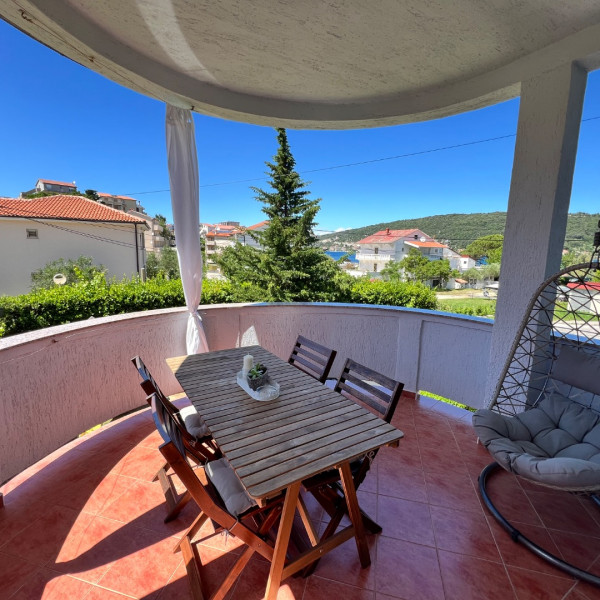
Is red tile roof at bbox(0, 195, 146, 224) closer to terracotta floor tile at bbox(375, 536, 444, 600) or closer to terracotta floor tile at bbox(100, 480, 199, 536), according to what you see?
terracotta floor tile at bbox(100, 480, 199, 536)

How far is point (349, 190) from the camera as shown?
19.6m

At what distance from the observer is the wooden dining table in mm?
1104

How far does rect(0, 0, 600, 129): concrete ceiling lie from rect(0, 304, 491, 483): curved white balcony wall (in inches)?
71.1

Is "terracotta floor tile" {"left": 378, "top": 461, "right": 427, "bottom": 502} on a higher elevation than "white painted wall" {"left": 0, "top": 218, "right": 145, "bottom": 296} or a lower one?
lower

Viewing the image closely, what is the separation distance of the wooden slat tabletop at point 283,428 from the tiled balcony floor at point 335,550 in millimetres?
645

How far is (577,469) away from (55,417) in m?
2.91

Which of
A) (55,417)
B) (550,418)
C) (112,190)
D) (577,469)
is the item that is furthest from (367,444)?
(112,190)

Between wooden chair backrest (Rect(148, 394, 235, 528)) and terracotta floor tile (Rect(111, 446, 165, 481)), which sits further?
terracotta floor tile (Rect(111, 446, 165, 481))

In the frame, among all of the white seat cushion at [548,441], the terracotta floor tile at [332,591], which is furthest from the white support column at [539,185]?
the terracotta floor tile at [332,591]

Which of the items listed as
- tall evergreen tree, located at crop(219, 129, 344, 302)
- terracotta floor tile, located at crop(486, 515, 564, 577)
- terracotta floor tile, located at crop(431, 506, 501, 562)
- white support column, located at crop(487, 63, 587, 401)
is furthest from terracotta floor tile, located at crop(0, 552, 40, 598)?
tall evergreen tree, located at crop(219, 129, 344, 302)

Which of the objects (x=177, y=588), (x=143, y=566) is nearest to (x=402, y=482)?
(x=177, y=588)

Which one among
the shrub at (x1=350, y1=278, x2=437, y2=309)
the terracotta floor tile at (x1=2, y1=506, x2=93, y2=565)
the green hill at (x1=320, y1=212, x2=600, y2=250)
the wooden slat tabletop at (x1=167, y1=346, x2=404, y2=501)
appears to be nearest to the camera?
the wooden slat tabletop at (x1=167, y1=346, x2=404, y2=501)

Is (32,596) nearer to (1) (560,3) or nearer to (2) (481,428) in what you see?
(2) (481,428)

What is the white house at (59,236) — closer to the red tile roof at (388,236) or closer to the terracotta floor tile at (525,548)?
the red tile roof at (388,236)
